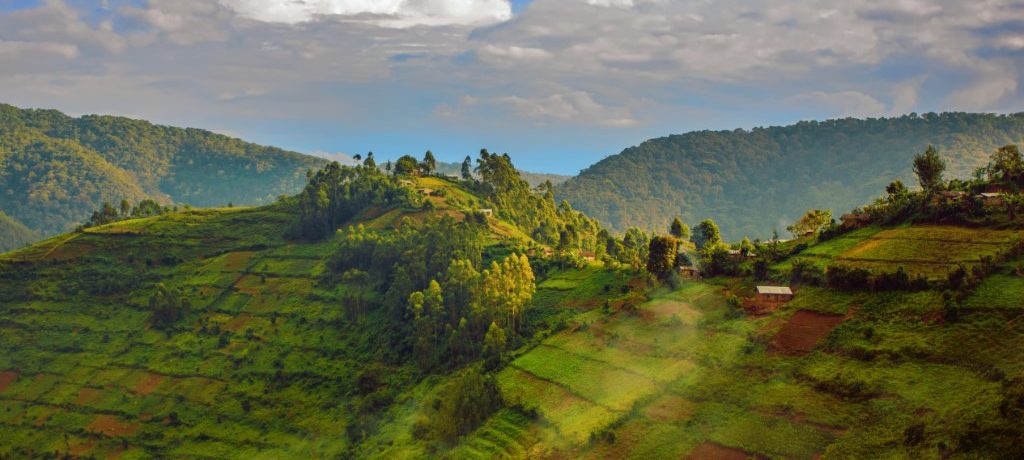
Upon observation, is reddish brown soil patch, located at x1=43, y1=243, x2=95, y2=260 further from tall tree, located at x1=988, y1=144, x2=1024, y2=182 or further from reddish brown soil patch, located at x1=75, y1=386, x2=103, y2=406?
tall tree, located at x1=988, y1=144, x2=1024, y2=182

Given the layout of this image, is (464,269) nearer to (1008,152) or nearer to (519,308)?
(519,308)

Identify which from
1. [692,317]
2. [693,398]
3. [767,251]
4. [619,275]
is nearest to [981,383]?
[693,398]

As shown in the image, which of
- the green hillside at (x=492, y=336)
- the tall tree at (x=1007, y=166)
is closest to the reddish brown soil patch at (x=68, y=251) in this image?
the green hillside at (x=492, y=336)

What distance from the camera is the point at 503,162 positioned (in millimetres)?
127938

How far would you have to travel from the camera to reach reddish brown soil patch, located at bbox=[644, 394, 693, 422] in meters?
43.6

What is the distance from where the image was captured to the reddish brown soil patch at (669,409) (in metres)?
43.6

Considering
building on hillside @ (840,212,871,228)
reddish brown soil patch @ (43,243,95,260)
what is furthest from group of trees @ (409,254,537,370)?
reddish brown soil patch @ (43,243,95,260)

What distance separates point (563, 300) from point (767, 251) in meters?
18.8

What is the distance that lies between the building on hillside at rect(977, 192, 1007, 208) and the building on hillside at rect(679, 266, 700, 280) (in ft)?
65.4

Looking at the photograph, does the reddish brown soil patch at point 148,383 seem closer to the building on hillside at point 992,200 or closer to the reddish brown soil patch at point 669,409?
the reddish brown soil patch at point 669,409

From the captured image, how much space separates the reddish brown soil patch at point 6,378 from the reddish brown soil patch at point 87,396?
9.78 metres

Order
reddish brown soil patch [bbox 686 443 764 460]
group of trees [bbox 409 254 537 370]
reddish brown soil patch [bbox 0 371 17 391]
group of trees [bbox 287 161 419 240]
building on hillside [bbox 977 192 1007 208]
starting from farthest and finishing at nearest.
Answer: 1. group of trees [bbox 287 161 419 240]
2. reddish brown soil patch [bbox 0 371 17 391]
3. group of trees [bbox 409 254 537 370]
4. building on hillside [bbox 977 192 1007 208]
5. reddish brown soil patch [bbox 686 443 764 460]

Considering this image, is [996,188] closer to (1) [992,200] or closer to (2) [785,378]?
(1) [992,200]

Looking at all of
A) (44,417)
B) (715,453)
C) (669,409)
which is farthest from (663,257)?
(44,417)
